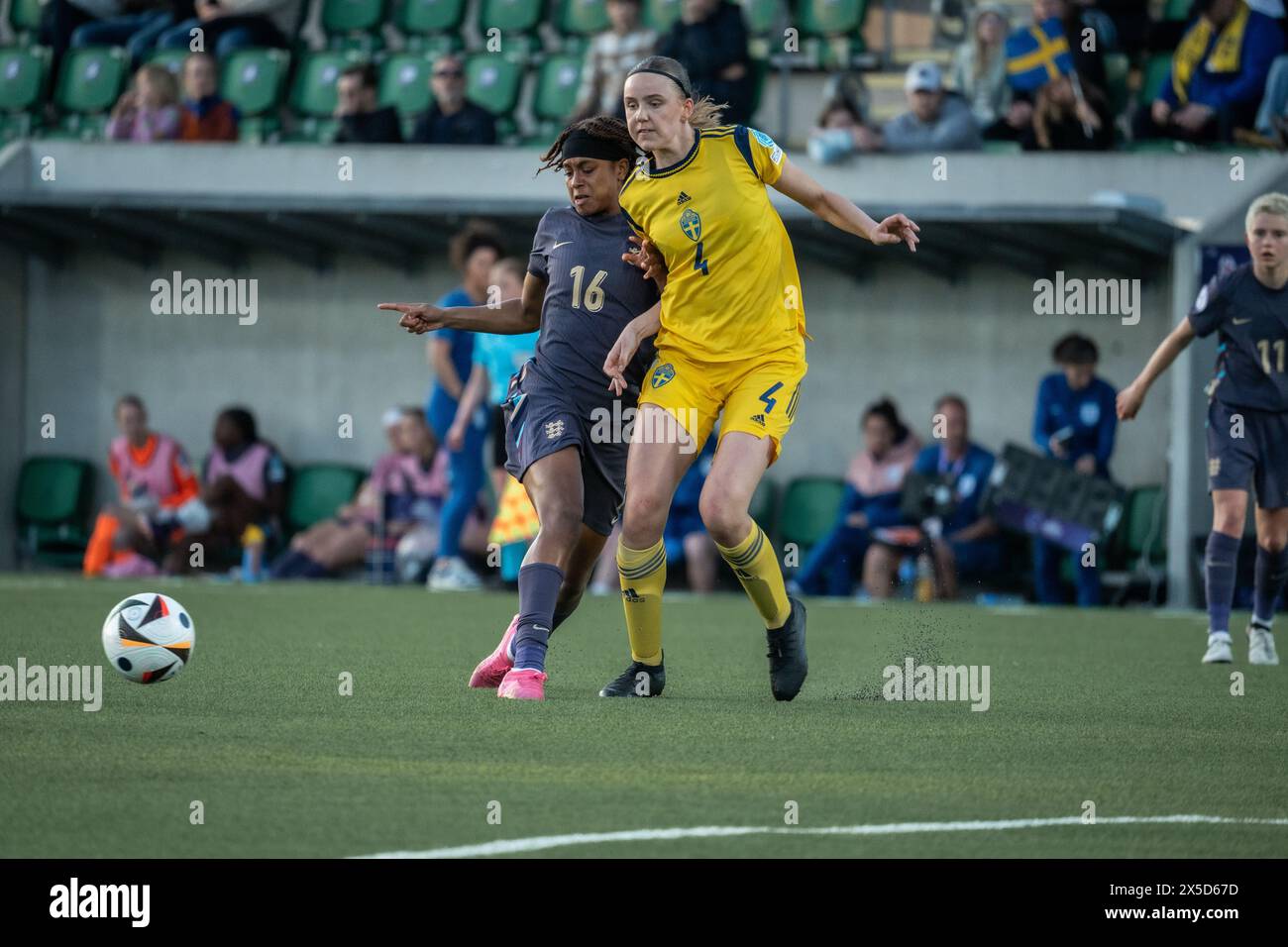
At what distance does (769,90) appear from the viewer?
18859 mm

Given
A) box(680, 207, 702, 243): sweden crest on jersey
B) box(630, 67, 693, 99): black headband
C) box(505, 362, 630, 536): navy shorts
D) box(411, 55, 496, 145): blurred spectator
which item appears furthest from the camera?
box(411, 55, 496, 145): blurred spectator

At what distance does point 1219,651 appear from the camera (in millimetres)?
10477

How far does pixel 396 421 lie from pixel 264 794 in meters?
12.1

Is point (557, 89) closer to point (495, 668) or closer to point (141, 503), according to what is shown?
point (141, 503)

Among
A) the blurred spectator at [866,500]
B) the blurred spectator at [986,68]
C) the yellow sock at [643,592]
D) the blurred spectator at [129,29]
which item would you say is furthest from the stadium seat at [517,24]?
the yellow sock at [643,592]

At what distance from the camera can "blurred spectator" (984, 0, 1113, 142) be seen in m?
16.9

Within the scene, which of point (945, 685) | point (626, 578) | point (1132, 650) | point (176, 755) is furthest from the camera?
point (1132, 650)

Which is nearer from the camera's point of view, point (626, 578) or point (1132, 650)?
point (626, 578)

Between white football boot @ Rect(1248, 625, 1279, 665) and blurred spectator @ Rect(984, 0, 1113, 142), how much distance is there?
7183 mm

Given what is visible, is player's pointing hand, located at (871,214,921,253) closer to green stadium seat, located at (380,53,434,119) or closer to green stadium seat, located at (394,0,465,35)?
green stadium seat, located at (380,53,434,119)

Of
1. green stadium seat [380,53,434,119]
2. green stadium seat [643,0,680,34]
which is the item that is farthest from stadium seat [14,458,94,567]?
green stadium seat [643,0,680,34]

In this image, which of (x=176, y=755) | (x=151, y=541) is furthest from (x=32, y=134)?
(x=176, y=755)

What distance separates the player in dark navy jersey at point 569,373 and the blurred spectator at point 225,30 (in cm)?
1277

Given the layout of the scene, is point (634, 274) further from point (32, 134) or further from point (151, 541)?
point (32, 134)
